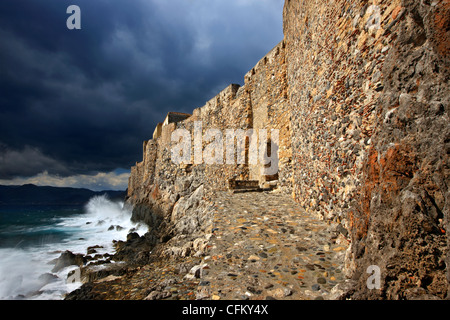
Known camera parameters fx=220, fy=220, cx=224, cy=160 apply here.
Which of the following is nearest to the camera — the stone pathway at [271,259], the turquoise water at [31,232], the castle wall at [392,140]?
the castle wall at [392,140]

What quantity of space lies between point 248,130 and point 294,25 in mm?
4935

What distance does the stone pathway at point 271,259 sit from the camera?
2.16 m

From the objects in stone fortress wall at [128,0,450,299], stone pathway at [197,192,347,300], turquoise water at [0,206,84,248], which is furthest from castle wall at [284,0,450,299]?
turquoise water at [0,206,84,248]

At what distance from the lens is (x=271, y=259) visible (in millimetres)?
2811

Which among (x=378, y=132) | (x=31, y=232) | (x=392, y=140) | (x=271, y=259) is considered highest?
(x=378, y=132)

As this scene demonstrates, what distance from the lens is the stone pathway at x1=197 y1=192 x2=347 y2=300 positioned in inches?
85.2

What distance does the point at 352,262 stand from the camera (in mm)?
2229

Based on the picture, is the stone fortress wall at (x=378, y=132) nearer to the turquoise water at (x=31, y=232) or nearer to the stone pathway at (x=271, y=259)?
the stone pathway at (x=271, y=259)

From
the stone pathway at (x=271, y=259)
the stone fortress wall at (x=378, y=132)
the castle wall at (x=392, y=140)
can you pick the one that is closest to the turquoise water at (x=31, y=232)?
the stone pathway at (x=271, y=259)

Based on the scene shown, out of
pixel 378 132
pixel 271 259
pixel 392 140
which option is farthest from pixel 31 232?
pixel 392 140

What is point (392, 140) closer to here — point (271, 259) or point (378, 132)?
point (378, 132)

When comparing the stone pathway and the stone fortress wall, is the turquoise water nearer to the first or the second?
the stone pathway
